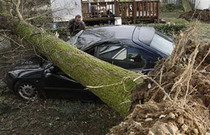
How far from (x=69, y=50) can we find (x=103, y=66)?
0.99m

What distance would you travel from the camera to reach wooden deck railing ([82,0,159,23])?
522 inches

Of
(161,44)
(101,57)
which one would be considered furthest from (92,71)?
(161,44)

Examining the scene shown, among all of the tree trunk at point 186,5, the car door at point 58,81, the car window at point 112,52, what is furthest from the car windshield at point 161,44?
the tree trunk at point 186,5

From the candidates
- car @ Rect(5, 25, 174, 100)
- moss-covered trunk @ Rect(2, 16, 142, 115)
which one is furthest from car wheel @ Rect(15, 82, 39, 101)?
moss-covered trunk @ Rect(2, 16, 142, 115)

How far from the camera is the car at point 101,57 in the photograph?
6.14 metres

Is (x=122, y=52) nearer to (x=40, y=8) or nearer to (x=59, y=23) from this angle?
(x=40, y=8)

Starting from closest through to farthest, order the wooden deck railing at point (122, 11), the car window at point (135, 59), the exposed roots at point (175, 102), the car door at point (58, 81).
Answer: the exposed roots at point (175, 102) < the car window at point (135, 59) < the car door at point (58, 81) < the wooden deck railing at point (122, 11)

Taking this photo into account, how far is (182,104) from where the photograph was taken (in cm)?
255

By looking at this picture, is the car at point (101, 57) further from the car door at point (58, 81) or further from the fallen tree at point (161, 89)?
the fallen tree at point (161, 89)

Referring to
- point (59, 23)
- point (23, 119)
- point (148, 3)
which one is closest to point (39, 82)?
point (23, 119)

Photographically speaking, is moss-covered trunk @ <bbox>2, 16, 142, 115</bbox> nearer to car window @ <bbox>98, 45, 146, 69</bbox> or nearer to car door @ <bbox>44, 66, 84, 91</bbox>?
car door @ <bbox>44, 66, 84, 91</bbox>

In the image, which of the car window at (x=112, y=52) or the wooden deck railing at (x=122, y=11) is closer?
the car window at (x=112, y=52)

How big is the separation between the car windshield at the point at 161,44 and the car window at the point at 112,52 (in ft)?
2.00

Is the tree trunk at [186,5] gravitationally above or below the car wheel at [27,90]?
above
